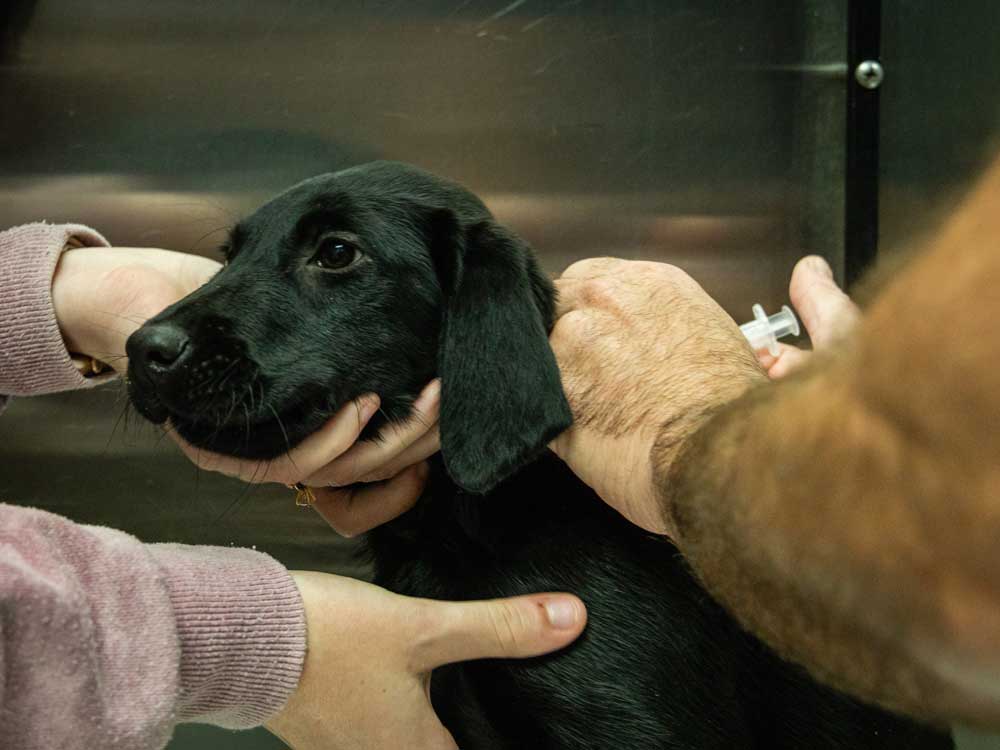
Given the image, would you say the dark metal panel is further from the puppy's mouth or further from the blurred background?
the puppy's mouth

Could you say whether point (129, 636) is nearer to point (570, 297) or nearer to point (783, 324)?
point (570, 297)

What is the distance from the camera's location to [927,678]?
0.47m

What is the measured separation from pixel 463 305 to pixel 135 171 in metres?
0.75

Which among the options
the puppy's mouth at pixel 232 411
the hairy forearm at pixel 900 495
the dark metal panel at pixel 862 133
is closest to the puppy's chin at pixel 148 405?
the puppy's mouth at pixel 232 411

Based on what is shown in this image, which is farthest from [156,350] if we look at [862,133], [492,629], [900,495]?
[862,133]

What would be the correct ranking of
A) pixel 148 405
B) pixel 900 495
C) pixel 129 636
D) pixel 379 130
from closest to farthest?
1. pixel 900 495
2. pixel 129 636
3. pixel 148 405
4. pixel 379 130

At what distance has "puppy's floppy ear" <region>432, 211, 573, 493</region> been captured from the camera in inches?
34.2

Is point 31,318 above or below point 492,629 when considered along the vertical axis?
above

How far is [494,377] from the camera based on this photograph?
879mm

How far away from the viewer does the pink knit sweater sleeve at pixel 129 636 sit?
687 millimetres

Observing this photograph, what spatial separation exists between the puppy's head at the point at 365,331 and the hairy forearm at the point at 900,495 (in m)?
0.32

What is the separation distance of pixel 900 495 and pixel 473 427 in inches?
18.6

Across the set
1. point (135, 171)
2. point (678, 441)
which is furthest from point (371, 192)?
point (135, 171)

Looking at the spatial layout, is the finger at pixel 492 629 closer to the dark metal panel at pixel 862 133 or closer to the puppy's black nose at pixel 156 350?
the puppy's black nose at pixel 156 350
